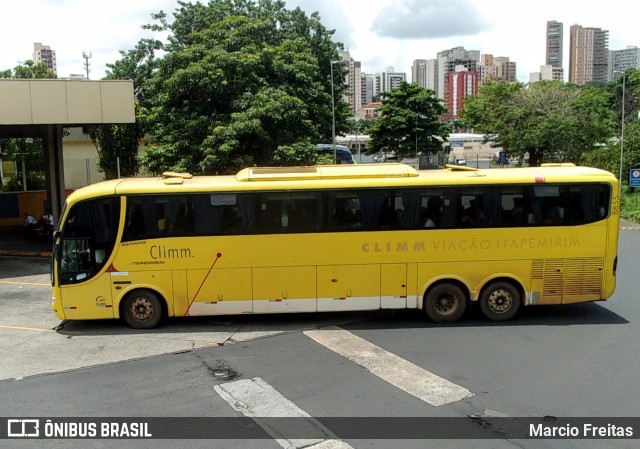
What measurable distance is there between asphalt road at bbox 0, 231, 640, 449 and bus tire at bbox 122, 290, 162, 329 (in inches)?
10.0

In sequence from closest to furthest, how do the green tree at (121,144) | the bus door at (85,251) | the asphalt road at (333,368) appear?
the asphalt road at (333,368)
the bus door at (85,251)
the green tree at (121,144)

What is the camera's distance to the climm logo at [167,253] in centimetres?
1153

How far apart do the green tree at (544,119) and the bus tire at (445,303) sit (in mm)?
29616

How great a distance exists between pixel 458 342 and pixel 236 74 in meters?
15.9

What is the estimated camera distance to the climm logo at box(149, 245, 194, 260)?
11531mm

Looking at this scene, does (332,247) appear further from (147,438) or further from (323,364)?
(147,438)

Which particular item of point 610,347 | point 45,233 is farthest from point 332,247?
point 45,233

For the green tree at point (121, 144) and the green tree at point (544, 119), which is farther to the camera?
the green tree at point (544, 119)

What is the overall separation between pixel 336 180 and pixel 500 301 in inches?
162

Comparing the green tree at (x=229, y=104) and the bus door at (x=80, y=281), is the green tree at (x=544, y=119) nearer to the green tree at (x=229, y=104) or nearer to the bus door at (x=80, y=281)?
the green tree at (x=229, y=104)


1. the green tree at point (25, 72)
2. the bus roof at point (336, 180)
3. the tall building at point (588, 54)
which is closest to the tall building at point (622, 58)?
the tall building at point (588, 54)

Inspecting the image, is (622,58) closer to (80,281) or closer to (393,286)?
(393,286)

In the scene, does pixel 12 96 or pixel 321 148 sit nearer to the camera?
pixel 12 96

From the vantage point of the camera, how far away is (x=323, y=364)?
31.7 feet
